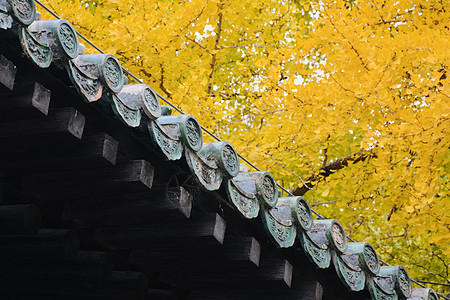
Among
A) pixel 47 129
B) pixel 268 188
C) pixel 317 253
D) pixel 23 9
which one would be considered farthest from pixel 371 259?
pixel 23 9

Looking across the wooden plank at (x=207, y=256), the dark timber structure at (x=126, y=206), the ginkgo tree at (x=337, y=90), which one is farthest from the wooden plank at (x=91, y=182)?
the ginkgo tree at (x=337, y=90)

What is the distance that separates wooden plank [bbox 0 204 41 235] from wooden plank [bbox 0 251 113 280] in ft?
1.15

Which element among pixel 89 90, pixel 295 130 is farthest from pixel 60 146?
pixel 295 130

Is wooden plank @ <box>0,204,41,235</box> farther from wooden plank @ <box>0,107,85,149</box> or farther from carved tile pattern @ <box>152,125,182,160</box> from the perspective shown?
carved tile pattern @ <box>152,125,182,160</box>

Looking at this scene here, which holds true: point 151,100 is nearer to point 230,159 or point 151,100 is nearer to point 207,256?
point 230,159

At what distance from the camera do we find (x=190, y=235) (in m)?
2.84

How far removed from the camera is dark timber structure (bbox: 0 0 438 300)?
2191 millimetres

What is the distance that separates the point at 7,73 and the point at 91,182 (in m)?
0.67

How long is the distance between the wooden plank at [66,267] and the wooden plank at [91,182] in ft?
1.67

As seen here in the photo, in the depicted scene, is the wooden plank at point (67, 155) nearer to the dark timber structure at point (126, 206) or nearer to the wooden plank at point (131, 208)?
the dark timber structure at point (126, 206)

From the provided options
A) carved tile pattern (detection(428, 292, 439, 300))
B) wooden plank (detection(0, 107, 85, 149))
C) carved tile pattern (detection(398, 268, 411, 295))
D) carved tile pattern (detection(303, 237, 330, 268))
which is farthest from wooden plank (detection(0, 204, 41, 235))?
carved tile pattern (detection(428, 292, 439, 300))

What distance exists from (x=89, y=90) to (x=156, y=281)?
175 cm

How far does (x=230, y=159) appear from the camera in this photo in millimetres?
2557

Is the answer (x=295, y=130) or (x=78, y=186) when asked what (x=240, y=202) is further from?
(x=295, y=130)
